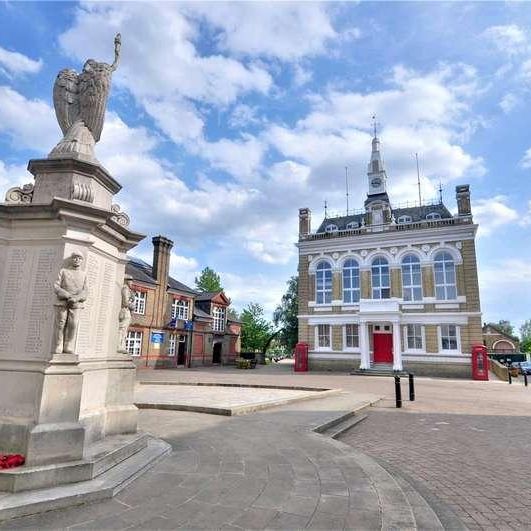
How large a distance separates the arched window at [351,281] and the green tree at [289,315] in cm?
1447

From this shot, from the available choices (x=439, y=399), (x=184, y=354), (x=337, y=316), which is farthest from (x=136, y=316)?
(x=439, y=399)

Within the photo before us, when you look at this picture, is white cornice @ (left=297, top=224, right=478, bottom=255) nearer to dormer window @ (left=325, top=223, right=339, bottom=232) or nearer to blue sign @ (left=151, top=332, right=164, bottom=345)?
dormer window @ (left=325, top=223, right=339, bottom=232)

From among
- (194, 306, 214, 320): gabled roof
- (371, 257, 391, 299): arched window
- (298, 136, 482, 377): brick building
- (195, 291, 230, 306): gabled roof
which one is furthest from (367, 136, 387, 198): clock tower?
(194, 306, 214, 320): gabled roof

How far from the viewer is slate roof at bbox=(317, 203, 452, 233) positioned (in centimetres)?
3042

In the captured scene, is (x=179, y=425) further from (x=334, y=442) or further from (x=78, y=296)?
(x=78, y=296)

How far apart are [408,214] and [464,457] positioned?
2897 cm

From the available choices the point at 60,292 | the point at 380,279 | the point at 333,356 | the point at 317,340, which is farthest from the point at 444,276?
the point at 60,292

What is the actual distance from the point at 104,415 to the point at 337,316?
1003 inches

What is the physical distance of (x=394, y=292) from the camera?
1096 inches

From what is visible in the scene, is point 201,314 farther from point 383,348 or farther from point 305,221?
point 383,348

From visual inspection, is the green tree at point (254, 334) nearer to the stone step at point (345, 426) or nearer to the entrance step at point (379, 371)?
the entrance step at point (379, 371)

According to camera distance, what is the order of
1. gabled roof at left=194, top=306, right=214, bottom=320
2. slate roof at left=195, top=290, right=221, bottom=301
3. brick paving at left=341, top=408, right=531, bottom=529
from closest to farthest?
brick paving at left=341, top=408, right=531, bottom=529
gabled roof at left=194, top=306, right=214, bottom=320
slate roof at left=195, top=290, right=221, bottom=301

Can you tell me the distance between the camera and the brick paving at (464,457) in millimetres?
4074

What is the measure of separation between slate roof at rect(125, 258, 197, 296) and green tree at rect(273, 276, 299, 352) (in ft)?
46.1
